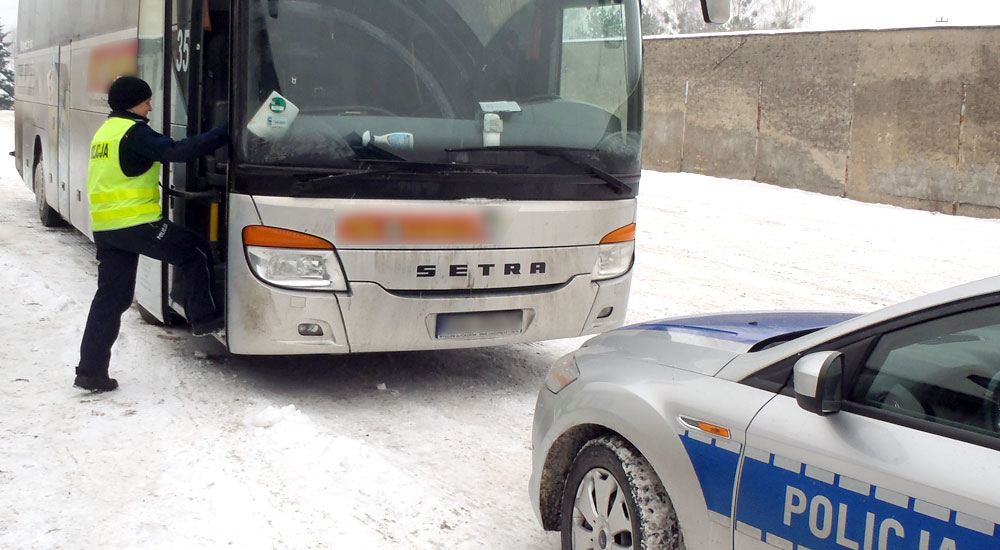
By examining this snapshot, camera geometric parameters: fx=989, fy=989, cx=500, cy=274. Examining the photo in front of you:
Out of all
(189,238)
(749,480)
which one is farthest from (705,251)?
(749,480)

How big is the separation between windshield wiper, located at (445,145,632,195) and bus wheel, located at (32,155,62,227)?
25.6 ft

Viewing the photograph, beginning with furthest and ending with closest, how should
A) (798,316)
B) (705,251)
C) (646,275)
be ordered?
(705,251)
(646,275)
(798,316)

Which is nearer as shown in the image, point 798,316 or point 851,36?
point 798,316

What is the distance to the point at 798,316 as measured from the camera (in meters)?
3.96

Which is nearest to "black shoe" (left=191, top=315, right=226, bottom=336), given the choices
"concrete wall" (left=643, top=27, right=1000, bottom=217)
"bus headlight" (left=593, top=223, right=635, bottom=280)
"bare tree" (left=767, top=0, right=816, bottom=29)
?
"bus headlight" (left=593, top=223, right=635, bottom=280)

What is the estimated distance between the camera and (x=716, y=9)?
6.23m

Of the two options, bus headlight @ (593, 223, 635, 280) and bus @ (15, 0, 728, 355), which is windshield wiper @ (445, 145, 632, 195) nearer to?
bus @ (15, 0, 728, 355)

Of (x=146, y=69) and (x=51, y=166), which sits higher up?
(x=146, y=69)

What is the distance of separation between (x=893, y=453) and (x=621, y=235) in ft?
12.7

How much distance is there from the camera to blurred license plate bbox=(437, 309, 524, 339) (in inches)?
228

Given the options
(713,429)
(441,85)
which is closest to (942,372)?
(713,429)

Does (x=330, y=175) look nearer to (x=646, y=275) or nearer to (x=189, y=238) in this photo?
(x=189, y=238)

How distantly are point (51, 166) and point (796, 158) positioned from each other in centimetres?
1439

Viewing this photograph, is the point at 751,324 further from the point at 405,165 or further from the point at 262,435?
the point at 262,435
